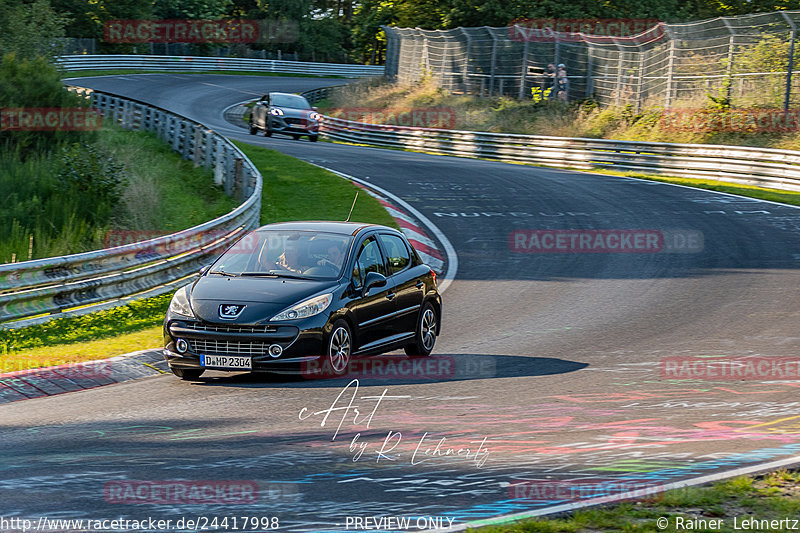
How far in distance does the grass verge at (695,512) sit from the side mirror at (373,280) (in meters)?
5.18

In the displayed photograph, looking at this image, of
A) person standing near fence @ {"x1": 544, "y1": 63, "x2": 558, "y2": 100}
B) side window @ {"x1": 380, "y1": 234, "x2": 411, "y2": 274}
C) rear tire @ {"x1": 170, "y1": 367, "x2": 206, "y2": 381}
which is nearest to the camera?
rear tire @ {"x1": 170, "y1": 367, "x2": 206, "y2": 381}

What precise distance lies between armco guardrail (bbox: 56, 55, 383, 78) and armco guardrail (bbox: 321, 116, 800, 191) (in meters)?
31.3

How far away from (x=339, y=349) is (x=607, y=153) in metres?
24.1

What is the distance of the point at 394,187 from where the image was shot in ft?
88.9

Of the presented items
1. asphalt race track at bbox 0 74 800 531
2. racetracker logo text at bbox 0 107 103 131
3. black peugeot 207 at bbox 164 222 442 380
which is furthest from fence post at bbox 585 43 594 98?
black peugeot 207 at bbox 164 222 442 380

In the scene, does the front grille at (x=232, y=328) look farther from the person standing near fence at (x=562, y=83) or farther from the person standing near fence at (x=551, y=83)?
the person standing near fence at (x=551, y=83)

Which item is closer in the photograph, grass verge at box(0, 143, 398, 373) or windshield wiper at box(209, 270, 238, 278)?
windshield wiper at box(209, 270, 238, 278)

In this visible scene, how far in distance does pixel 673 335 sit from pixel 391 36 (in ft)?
155

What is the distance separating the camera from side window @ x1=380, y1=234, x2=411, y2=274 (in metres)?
11.6

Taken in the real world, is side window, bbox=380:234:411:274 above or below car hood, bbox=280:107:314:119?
above

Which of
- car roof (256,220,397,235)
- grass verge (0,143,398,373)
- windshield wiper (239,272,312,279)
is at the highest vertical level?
car roof (256,220,397,235)

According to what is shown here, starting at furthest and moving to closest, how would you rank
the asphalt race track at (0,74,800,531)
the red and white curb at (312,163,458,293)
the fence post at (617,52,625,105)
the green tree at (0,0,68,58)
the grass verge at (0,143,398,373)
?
the fence post at (617,52,625,105) < the green tree at (0,0,68,58) < the red and white curb at (312,163,458,293) < the grass verge at (0,143,398,373) < the asphalt race track at (0,74,800,531)

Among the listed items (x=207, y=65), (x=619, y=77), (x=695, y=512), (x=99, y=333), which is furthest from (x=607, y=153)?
(x=207, y=65)

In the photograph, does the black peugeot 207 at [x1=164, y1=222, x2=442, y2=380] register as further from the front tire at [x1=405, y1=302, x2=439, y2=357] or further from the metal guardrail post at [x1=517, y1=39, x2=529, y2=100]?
the metal guardrail post at [x1=517, y1=39, x2=529, y2=100]
